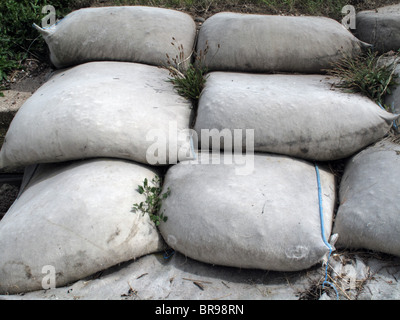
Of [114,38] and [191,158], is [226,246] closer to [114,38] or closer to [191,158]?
[191,158]

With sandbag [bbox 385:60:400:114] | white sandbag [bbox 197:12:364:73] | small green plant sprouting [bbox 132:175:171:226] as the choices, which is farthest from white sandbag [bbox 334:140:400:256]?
small green plant sprouting [bbox 132:175:171:226]

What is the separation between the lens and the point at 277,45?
7.88ft

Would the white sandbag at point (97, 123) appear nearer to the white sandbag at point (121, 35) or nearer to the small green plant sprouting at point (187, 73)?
the small green plant sprouting at point (187, 73)

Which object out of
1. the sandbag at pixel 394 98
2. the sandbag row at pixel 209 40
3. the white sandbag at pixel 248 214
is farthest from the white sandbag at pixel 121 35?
the sandbag at pixel 394 98

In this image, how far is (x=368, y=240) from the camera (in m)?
1.80

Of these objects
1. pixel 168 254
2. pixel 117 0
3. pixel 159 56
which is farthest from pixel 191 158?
pixel 117 0

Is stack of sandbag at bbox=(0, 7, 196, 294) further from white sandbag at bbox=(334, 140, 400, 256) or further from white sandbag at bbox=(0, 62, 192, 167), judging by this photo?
white sandbag at bbox=(334, 140, 400, 256)

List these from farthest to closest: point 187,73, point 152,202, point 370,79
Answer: point 187,73 < point 370,79 < point 152,202

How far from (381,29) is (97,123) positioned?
1.75 meters

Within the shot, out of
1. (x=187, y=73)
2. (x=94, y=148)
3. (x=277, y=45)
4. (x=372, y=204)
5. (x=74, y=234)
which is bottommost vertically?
(x=74, y=234)

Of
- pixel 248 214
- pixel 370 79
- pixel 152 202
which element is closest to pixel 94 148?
pixel 152 202

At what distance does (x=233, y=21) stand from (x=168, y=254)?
1434 millimetres

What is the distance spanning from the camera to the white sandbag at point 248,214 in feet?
5.81

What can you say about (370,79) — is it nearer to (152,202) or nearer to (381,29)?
(381,29)
